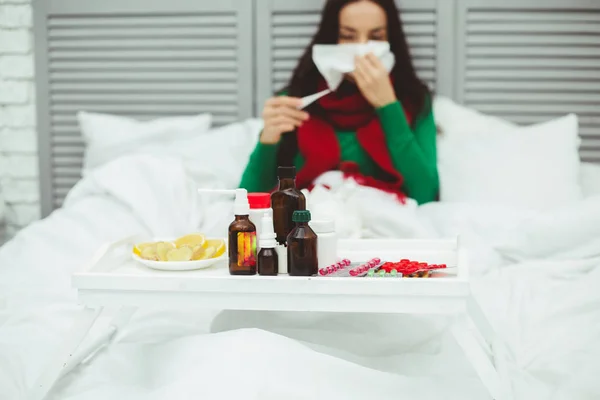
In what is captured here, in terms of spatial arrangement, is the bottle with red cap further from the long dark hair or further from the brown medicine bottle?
the long dark hair

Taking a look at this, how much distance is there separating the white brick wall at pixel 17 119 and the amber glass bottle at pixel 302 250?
5.05 ft

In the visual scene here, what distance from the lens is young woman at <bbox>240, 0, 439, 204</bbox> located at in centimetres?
165

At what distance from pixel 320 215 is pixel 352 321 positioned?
0.27 meters

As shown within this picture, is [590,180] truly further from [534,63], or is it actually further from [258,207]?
[258,207]

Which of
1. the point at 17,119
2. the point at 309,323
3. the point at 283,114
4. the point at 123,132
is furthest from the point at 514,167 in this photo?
the point at 17,119

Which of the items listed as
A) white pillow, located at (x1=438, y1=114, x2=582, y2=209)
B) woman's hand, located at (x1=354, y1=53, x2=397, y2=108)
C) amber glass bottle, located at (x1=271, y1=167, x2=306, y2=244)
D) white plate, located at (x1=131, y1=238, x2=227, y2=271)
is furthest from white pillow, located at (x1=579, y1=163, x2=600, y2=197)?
white plate, located at (x1=131, y1=238, x2=227, y2=271)

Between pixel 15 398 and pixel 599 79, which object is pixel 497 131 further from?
pixel 15 398

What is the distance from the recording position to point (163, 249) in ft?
3.47

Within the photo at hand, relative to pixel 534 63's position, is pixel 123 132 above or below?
below

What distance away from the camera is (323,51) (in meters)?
1.67

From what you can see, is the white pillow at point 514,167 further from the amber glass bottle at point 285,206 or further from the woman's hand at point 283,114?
the amber glass bottle at point 285,206

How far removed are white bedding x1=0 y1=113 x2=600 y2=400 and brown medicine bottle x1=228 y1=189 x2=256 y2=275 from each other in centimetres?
9

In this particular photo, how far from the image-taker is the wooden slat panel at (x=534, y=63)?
2033 mm

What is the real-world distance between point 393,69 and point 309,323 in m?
0.96
